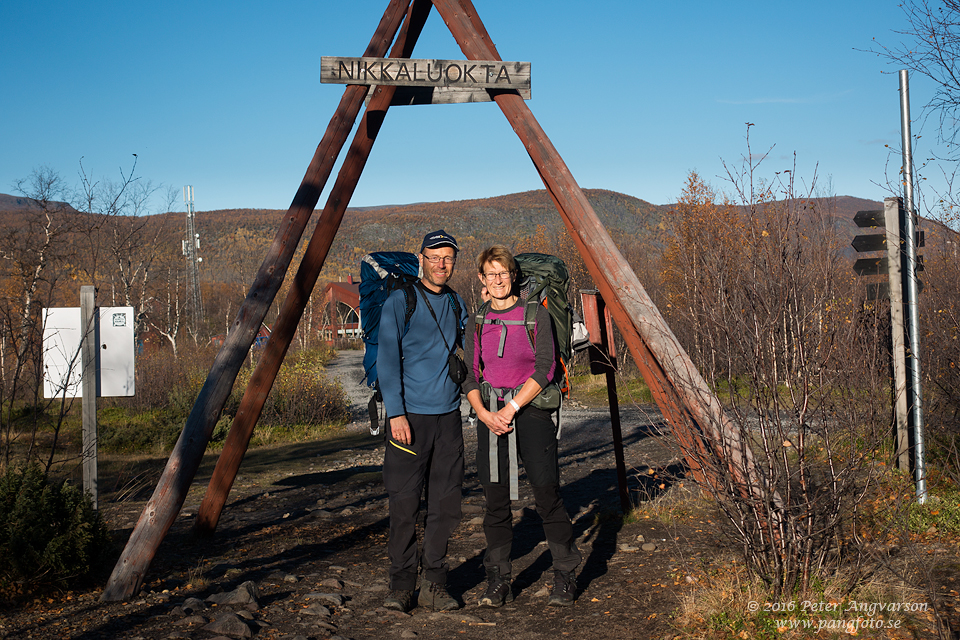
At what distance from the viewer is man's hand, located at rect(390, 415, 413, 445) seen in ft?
12.4

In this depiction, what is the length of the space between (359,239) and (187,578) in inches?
4421

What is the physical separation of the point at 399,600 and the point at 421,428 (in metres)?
0.94

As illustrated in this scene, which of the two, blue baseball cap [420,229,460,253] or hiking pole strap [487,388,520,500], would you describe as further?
blue baseball cap [420,229,460,253]

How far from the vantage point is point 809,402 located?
338cm

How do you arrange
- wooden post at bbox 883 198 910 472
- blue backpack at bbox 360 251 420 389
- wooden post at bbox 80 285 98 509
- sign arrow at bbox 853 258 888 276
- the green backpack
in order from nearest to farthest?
the green backpack
blue backpack at bbox 360 251 420 389
wooden post at bbox 80 285 98 509
wooden post at bbox 883 198 910 472
sign arrow at bbox 853 258 888 276

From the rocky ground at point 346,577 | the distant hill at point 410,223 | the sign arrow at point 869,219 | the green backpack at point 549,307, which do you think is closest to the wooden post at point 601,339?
the rocky ground at point 346,577

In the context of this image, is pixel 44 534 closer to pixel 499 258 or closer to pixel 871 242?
pixel 499 258

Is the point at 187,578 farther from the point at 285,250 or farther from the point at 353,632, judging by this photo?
the point at 285,250

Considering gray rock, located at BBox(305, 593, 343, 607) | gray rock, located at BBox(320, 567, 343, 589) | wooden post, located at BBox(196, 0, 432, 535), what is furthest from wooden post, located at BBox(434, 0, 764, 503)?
gray rock, located at BBox(320, 567, 343, 589)

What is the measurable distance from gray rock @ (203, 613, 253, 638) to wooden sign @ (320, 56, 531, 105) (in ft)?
11.7

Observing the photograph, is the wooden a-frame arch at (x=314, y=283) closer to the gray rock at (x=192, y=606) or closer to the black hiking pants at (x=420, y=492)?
the gray rock at (x=192, y=606)

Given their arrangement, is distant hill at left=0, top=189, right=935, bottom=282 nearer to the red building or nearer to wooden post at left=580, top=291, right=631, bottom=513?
the red building

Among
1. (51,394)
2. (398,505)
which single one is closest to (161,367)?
(51,394)

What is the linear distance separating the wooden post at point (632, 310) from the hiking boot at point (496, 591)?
1246 millimetres
